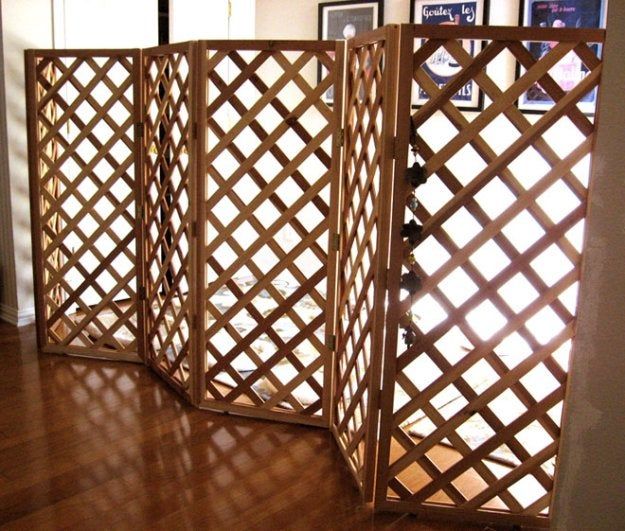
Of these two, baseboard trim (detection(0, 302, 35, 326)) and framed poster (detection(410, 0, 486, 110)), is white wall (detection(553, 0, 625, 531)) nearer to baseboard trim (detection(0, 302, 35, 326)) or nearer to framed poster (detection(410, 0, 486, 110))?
framed poster (detection(410, 0, 486, 110))

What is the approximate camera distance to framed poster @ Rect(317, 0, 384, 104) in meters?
4.20

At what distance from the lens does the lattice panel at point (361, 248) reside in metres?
2.00

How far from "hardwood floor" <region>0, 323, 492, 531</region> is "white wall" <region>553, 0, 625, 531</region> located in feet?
3.69

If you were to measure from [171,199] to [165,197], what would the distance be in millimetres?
51

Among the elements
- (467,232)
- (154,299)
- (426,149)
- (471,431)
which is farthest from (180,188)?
(467,232)

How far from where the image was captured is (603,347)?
3.30 ft

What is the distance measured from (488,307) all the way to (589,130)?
2324 mm

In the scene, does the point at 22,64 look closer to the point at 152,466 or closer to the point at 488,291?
the point at 152,466

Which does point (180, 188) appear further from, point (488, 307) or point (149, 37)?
point (488, 307)

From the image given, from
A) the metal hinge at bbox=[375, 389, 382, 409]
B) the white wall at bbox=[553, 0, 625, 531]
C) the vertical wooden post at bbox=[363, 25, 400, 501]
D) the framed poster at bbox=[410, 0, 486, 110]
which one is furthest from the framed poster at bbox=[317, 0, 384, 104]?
the white wall at bbox=[553, 0, 625, 531]

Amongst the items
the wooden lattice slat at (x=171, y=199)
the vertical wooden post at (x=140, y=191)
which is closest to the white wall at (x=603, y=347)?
the wooden lattice slat at (x=171, y=199)

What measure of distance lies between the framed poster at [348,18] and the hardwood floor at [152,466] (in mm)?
2335

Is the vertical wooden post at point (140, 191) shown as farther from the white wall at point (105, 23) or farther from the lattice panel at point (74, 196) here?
the white wall at point (105, 23)

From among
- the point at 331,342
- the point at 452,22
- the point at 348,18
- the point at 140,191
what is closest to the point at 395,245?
the point at 331,342
